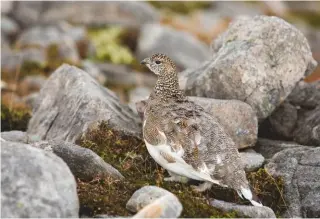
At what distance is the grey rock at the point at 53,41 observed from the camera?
2297cm

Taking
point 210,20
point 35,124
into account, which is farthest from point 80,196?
point 210,20

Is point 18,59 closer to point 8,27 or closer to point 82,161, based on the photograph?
point 8,27

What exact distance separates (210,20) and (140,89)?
456 inches

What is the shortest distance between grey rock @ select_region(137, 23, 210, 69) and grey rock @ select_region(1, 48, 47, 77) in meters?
3.91

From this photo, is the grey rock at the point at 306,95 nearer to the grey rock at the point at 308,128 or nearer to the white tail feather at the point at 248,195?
the grey rock at the point at 308,128

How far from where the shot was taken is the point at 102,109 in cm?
1095

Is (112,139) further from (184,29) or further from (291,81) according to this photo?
(184,29)

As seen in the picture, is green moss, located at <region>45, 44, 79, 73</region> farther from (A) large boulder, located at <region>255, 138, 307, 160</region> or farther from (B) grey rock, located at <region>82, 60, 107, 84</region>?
(A) large boulder, located at <region>255, 138, 307, 160</region>

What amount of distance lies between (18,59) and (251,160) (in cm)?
1299

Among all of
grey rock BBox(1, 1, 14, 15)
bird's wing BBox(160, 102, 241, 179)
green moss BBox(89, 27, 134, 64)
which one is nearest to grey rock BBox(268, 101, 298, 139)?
bird's wing BBox(160, 102, 241, 179)

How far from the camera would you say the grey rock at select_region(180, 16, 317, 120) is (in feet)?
36.9

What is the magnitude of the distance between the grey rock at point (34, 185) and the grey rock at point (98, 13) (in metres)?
20.8

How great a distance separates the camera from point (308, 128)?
37.2 ft

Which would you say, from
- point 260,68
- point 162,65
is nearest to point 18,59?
point 260,68
